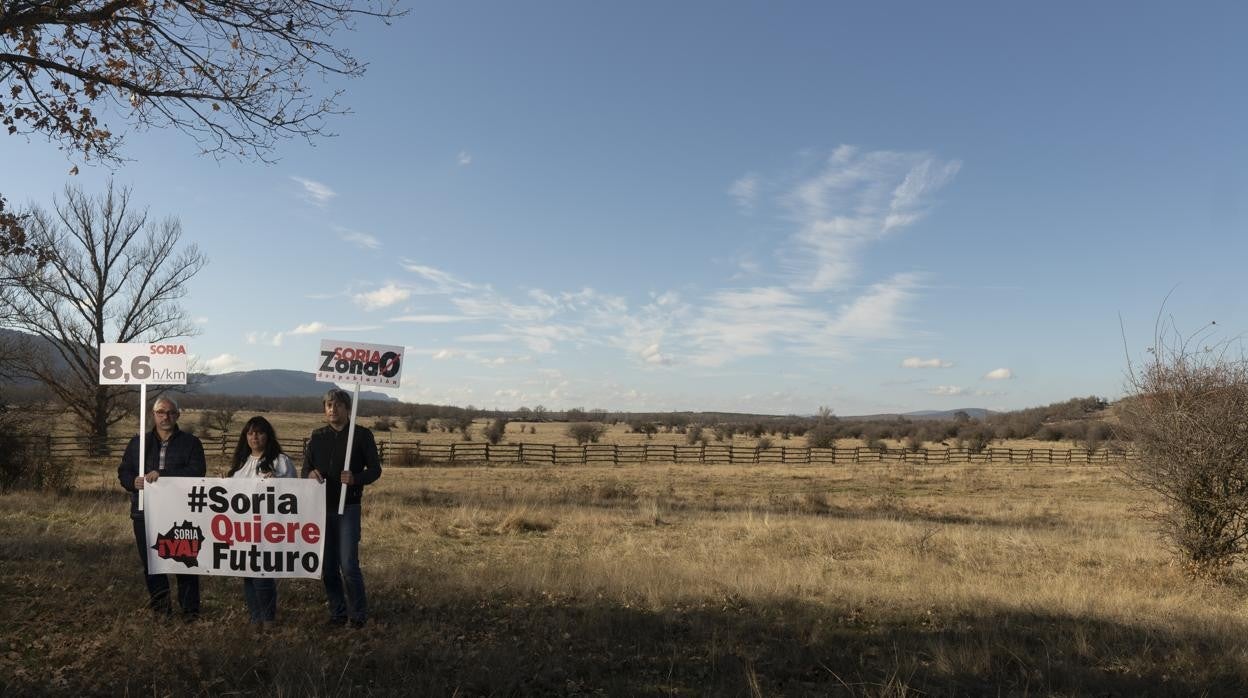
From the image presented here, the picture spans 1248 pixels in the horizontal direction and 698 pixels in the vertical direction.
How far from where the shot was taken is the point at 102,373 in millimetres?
6789

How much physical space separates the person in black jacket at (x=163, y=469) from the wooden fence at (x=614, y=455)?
1148 inches

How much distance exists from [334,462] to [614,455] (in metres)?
38.5

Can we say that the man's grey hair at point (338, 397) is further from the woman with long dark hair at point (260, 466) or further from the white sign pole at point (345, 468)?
the woman with long dark hair at point (260, 466)

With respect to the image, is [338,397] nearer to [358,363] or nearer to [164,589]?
[358,363]

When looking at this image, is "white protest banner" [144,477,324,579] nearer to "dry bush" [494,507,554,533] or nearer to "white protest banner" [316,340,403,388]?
"white protest banner" [316,340,403,388]

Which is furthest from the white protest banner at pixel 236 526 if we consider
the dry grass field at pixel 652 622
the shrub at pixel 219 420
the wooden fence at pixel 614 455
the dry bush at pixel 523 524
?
the shrub at pixel 219 420

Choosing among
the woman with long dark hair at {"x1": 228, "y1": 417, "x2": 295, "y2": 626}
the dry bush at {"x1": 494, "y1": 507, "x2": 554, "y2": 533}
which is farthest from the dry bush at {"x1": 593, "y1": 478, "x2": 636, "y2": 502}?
the woman with long dark hair at {"x1": 228, "y1": 417, "x2": 295, "y2": 626}

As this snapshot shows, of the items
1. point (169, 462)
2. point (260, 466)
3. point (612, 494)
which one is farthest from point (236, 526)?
point (612, 494)

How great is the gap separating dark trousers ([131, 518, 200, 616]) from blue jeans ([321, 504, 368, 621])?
1.15 metres

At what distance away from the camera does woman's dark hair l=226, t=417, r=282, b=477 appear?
588cm

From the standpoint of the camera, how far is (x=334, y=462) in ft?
19.0

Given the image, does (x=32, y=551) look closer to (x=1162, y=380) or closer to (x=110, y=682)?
(x=110, y=682)

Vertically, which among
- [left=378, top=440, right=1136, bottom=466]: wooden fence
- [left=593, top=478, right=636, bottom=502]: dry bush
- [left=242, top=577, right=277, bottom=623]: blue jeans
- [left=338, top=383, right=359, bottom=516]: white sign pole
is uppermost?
[left=338, top=383, right=359, bottom=516]: white sign pole

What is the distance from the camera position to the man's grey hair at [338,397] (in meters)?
5.86
